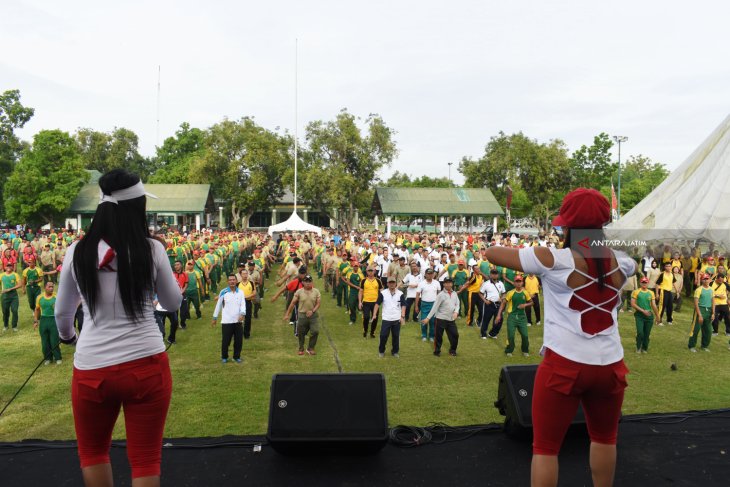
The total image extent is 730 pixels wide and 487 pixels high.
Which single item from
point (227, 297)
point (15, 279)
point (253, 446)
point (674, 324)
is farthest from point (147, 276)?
point (674, 324)

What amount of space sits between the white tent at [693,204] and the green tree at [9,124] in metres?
46.1

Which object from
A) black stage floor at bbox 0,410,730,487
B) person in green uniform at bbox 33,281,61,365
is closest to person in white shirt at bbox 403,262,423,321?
person in green uniform at bbox 33,281,61,365

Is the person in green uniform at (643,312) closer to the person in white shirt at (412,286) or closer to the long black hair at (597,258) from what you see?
the person in white shirt at (412,286)

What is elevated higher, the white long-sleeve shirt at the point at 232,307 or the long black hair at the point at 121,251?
the long black hair at the point at 121,251

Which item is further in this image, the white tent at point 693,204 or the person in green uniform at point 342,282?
the white tent at point 693,204

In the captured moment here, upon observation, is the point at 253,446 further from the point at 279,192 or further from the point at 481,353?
the point at 279,192

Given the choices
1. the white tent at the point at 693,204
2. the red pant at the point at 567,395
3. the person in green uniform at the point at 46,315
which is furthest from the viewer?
the white tent at the point at 693,204

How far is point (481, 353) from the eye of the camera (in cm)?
1032

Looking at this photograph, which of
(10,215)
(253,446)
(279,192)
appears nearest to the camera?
(253,446)

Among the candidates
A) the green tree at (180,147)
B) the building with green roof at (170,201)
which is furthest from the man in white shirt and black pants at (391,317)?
the green tree at (180,147)

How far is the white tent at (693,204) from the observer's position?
18062 mm

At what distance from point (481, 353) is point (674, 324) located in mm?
6200

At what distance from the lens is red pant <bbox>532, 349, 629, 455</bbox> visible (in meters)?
2.47

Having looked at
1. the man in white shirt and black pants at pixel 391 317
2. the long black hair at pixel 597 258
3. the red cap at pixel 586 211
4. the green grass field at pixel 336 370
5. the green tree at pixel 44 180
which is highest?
the green tree at pixel 44 180
